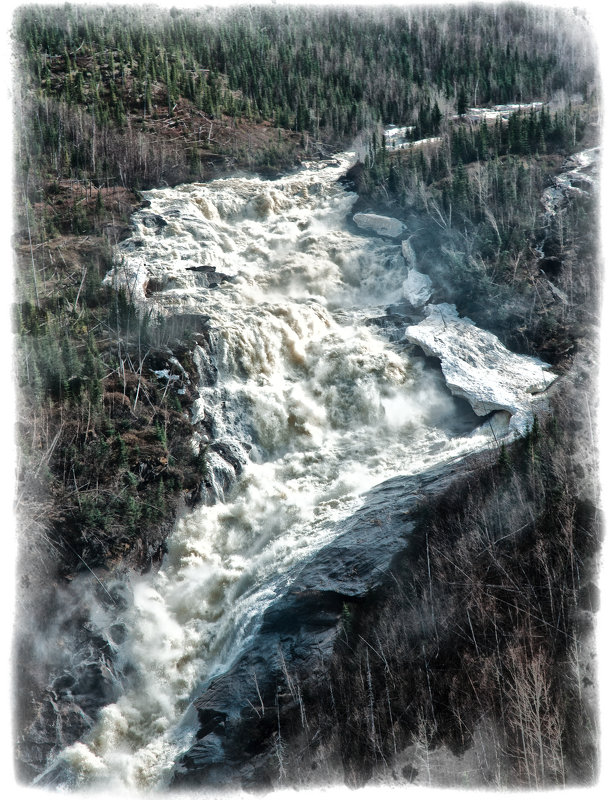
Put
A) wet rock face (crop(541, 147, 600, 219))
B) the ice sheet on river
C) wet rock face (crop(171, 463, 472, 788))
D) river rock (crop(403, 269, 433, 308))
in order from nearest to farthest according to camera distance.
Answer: wet rock face (crop(171, 463, 472, 788)), the ice sheet on river, river rock (crop(403, 269, 433, 308)), wet rock face (crop(541, 147, 600, 219))

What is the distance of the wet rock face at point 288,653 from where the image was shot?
19984 mm

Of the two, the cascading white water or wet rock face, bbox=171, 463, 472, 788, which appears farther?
the cascading white water

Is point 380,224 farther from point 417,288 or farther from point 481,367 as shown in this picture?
point 481,367

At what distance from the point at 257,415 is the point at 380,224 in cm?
1934

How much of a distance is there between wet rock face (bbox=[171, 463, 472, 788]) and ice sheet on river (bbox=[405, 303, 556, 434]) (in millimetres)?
5900

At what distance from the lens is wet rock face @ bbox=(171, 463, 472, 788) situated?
19984 mm

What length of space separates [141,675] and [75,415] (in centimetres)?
1103

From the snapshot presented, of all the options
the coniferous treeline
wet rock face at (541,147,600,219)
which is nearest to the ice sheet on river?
wet rock face at (541,147,600,219)

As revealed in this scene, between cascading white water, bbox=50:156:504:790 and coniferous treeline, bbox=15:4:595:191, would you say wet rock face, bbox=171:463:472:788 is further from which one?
coniferous treeline, bbox=15:4:595:191

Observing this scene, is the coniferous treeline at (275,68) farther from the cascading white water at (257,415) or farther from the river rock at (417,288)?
the river rock at (417,288)

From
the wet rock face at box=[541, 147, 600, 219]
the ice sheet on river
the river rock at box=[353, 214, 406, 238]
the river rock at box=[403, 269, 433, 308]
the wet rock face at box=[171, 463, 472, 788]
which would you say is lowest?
the wet rock face at box=[171, 463, 472, 788]

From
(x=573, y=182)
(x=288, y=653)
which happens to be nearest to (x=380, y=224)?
(x=573, y=182)

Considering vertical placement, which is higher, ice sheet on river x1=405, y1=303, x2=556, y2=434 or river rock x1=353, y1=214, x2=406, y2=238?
river rock x1=353, y1=214, x2=406, y2=238

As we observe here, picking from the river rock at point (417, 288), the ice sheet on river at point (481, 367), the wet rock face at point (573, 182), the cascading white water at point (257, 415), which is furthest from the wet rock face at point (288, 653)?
the wet rock face at point (573, 182)
